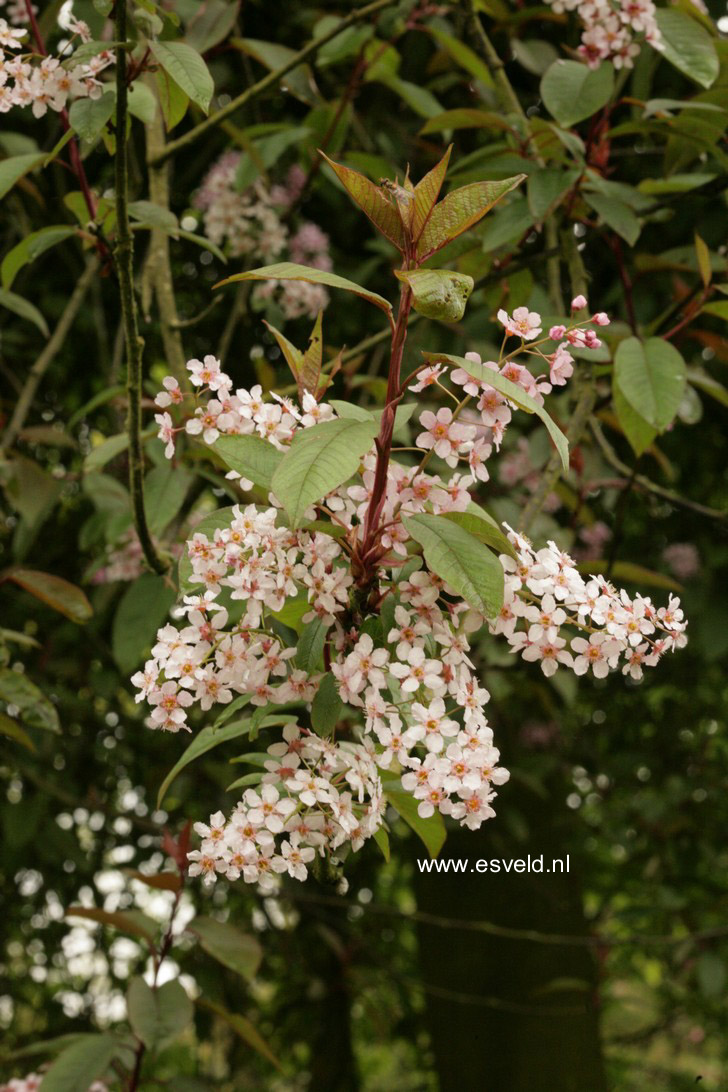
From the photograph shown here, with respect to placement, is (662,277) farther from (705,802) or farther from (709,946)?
Result: (709,946)

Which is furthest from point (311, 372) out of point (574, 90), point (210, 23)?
point (210, 23)

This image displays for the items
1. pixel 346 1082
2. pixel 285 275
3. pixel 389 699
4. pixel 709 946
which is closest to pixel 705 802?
pixel 709 946

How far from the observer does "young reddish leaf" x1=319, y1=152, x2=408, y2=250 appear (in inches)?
35.6

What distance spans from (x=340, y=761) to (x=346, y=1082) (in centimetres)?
345

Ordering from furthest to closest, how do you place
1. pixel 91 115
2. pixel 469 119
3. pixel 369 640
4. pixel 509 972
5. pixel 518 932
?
1. pixel 509 972
2. pixel 518 932
3. pixel 469 119
4. pixel 91 115
5. pixel 369 640

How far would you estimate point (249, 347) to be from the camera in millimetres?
3164

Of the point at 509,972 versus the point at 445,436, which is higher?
the point at 445,436

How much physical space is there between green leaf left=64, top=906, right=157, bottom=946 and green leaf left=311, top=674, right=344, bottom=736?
2.80 ft

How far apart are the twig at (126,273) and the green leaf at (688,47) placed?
104cm

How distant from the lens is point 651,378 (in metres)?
1.68

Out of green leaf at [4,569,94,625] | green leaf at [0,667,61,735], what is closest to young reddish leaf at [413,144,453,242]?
green leaf at [4,569,94,625]

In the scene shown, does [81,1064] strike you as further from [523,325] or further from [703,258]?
[703,258]

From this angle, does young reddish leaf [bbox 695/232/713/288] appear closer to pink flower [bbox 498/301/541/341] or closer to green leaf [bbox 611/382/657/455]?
green leaf [bbox 611/382/657/455]

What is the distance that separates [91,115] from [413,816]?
953 millimetres
